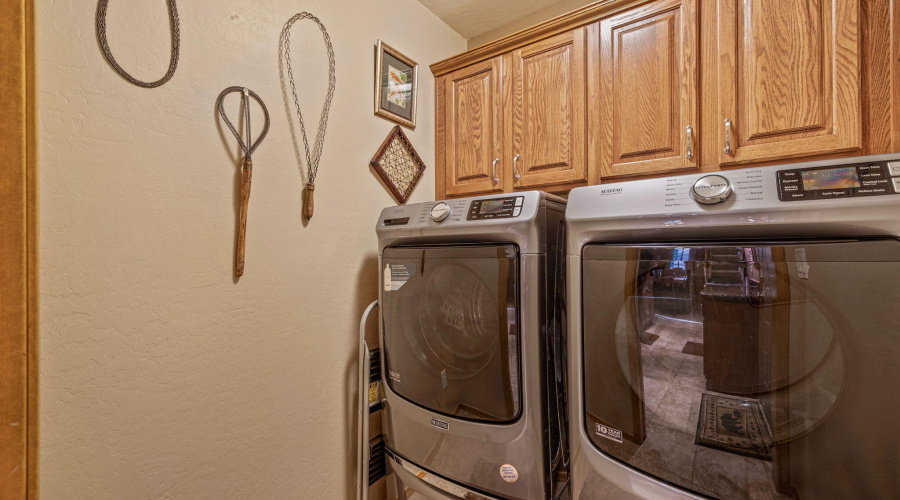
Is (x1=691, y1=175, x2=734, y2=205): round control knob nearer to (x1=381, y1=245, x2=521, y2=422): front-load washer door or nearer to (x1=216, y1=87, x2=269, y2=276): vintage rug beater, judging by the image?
(x1=381, y1=245, x2=521, y2=422): front-load washer door

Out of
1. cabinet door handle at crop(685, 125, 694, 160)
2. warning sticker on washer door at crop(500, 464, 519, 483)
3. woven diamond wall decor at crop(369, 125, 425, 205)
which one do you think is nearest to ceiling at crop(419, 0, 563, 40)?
woven diamond wall decor at crop(369, 125, 425, 205)

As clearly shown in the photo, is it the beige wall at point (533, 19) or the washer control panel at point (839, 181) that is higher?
the beige wall at point (533, 19)

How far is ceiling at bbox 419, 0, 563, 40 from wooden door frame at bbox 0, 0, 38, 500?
1592 mm

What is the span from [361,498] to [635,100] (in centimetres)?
183

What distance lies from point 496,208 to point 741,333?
69cm

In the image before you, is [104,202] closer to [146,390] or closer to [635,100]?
[146,390]

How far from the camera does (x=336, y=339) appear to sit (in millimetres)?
1454

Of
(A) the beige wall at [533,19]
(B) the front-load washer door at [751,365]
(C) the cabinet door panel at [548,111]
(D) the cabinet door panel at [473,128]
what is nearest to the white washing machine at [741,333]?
(B) the front-load washer door at [751,365]

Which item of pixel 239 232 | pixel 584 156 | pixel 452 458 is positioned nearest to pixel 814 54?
pixel 584 156

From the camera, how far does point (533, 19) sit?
6.39 ft

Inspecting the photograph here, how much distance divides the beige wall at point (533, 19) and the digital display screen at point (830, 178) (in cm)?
142

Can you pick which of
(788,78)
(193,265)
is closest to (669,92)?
(788,78)

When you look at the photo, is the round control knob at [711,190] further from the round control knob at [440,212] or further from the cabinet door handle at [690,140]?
the round control knob at [440,212]

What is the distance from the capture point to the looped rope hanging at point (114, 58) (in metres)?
0.91
